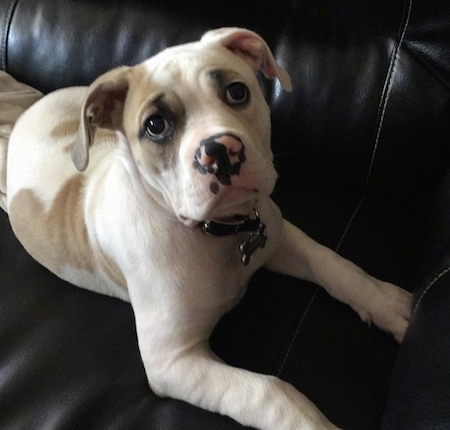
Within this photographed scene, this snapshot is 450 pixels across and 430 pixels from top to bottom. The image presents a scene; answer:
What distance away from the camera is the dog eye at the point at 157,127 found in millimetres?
949

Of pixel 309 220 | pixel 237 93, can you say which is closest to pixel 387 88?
pixel 309 220

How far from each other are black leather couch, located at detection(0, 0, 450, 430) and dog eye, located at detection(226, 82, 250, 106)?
36 cm

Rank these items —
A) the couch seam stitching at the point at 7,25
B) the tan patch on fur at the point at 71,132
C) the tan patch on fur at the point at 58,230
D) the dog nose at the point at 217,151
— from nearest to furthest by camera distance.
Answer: the dog nose at the point at 217,151 < the tan patch on fur at the point at 58,230 < the tan patch on fur at the point at 71,132 < the couch seam stitching at the point at 7,25

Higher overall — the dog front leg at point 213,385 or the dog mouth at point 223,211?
the dog mouth at point 223,211

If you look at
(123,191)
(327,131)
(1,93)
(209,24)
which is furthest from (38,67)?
(327,131)

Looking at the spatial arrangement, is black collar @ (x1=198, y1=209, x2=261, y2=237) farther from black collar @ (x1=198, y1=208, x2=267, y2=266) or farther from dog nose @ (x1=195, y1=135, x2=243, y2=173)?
dog nose @ (x1=195, y1=135, x2=243, y2=173)

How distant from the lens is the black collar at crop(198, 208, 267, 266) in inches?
40.8

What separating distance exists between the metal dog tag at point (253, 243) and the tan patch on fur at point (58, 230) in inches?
11.7

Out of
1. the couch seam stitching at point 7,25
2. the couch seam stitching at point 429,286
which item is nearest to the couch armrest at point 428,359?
the couch seam stitching at point 429,286

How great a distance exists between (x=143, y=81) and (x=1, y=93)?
754 millimetres

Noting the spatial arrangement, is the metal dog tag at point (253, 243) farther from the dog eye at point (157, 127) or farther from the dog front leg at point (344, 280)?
the dog eye at point (157, 127)

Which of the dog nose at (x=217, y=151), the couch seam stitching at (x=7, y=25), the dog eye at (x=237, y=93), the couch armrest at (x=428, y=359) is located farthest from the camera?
the couch seam stitching at (x=7, y=25)

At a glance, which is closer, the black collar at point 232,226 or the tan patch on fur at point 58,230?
the black collar at point 232,226

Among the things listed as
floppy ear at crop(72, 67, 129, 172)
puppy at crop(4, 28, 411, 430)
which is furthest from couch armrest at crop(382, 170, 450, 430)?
floppy ear at crop(72, 67, 129, 172)
